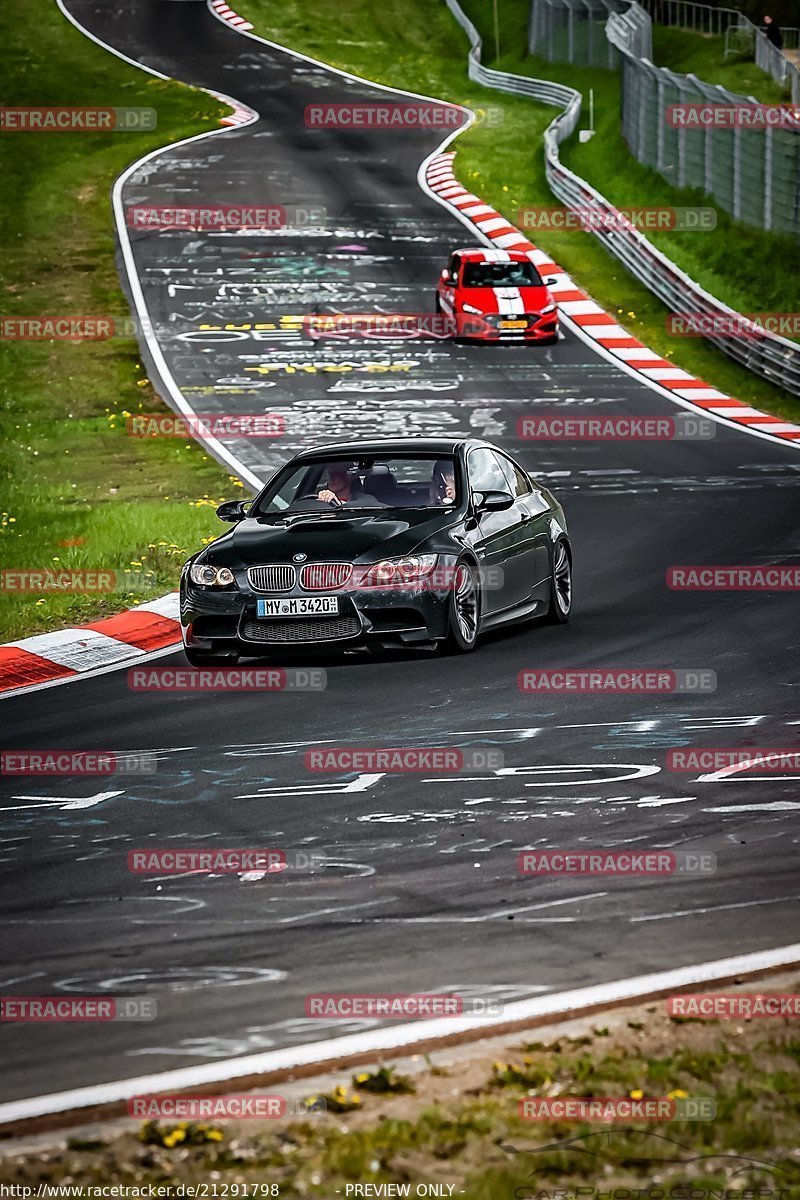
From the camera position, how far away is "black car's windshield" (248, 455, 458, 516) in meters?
13.3

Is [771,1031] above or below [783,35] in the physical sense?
below

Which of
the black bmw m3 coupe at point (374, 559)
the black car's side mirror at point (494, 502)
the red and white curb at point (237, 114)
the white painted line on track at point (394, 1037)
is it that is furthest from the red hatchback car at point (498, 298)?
the white painted line on track at point (394, 1037)

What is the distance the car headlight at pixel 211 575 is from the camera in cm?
1259

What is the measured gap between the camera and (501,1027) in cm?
605

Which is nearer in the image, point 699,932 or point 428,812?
point 699,932

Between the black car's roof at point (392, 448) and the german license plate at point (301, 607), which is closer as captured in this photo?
the german license plate at point (301, 607)

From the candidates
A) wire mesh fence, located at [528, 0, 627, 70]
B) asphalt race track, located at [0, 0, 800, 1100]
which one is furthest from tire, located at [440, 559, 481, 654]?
wire mesh fence, located at [528, 0, 627, 70]

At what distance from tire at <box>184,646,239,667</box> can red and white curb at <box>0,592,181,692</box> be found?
0.81m

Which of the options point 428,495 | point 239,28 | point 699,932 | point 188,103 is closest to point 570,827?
point 699,932

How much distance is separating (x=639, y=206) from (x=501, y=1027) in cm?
3489

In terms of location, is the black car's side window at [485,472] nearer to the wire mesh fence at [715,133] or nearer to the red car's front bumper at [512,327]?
the red car's front bumper at [512,327]

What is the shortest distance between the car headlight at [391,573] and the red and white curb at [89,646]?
2118 mm

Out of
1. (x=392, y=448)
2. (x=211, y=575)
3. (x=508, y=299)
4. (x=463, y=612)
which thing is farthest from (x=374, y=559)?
(x=508, y=299)

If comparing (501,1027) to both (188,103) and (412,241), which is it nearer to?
(412,241)
